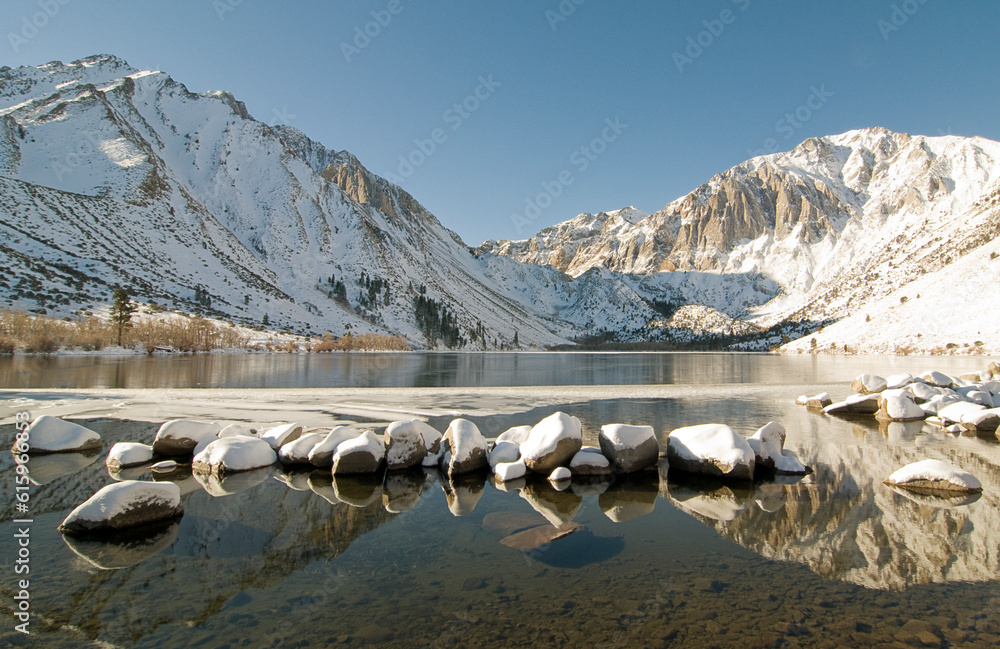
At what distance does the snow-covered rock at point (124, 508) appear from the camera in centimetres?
942

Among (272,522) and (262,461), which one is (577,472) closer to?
(272,522)

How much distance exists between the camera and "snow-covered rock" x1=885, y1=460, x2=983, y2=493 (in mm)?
12062

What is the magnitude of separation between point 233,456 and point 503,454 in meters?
8.11

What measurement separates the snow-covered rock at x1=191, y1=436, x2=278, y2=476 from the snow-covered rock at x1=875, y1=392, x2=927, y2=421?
27.0 m

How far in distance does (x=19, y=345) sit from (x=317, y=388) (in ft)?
178

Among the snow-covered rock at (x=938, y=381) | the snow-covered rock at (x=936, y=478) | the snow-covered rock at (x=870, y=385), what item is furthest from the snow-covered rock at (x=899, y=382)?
the snow-covered rock at (x=936, y=478)

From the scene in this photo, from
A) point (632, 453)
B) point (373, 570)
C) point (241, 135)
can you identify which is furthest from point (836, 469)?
point (241, 135)

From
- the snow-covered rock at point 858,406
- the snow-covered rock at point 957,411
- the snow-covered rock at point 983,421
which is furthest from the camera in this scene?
the snow-covered rock at point 858,406

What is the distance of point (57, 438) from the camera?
16.0m

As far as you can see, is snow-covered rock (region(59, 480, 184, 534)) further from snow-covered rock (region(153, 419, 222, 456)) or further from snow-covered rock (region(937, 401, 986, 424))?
snow-covered rock (region(937, 401, 986, 424))

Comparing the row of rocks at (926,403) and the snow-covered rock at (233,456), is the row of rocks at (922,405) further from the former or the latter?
the snow-covered rock at (233,456)

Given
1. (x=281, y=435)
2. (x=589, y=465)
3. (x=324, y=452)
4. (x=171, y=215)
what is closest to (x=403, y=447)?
(x=324, y=452)

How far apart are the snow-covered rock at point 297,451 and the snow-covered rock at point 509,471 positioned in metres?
5.94

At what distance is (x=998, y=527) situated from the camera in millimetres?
9852
